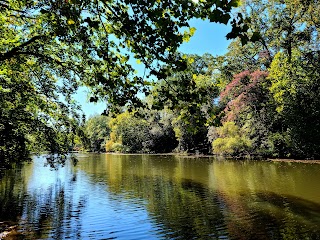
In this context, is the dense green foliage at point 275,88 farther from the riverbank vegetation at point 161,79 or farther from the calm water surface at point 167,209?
the calm water surface at point 167,209

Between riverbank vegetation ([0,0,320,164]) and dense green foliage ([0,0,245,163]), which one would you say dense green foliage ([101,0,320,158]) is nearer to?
riverbank vegetation ([0,0,320,164])

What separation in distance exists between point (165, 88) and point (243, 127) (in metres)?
33.9

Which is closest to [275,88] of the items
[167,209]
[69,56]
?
[167,209]

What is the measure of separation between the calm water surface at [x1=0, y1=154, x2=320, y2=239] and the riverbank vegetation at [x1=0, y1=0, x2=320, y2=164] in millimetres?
2797

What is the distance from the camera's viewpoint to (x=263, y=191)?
617 inches

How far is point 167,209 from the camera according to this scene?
12.5 meters

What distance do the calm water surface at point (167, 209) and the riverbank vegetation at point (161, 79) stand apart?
2.80 meters

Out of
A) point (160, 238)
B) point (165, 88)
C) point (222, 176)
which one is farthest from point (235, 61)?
point (165, 88)

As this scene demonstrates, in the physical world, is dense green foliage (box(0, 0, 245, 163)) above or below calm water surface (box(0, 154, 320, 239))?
above

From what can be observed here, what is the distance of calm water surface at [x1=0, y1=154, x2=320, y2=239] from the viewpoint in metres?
9.45

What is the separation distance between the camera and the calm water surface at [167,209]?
945cm

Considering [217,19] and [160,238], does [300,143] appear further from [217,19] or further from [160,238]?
[217,19]

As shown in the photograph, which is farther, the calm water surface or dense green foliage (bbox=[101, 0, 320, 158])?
dense green foliage (bbox=[101, 0, 320, 158])

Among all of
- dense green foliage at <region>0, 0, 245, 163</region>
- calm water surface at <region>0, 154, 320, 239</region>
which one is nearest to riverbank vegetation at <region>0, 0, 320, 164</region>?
dense green foliage at <region>0, 0, 245, 163</region>
